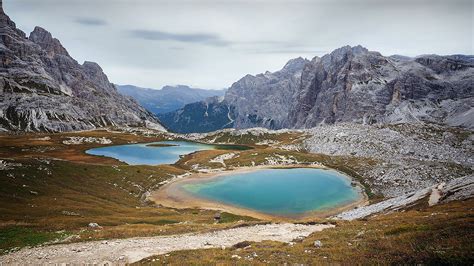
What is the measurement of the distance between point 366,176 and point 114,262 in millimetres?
95646

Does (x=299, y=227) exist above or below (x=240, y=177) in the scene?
above

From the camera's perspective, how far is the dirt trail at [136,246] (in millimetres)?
25312

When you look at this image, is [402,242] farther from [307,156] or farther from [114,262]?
[307,156]

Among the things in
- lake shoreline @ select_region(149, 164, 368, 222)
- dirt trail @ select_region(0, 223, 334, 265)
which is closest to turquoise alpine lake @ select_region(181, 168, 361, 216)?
lake shoreline @ select_region(149, 164, 368, 222)

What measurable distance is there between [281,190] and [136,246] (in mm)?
62631

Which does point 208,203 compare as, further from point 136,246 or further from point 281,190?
point 136,246

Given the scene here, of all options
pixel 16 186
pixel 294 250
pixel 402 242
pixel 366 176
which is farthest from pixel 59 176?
pixel 366 176

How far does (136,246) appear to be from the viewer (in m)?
29.0

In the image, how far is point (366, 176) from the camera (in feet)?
340

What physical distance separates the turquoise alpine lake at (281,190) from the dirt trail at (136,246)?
36343 mm

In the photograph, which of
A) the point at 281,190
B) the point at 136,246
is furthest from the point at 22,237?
the point at 281,190

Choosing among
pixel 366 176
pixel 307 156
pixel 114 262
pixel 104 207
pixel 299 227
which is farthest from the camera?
pixel 307 156

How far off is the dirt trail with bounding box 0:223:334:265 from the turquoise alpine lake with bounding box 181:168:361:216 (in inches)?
1431

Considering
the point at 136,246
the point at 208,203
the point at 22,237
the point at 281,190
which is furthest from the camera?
the point at 281,190
